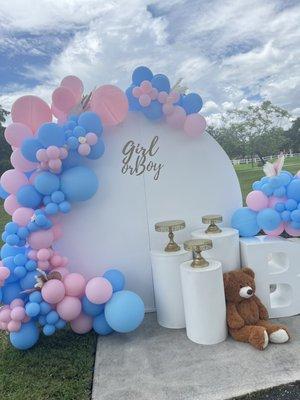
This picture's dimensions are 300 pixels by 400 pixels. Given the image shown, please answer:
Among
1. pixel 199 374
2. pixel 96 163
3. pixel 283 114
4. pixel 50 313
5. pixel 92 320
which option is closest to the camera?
pixel 199 374

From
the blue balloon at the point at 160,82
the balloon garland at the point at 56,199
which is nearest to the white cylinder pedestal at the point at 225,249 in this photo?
the balloon garland at the point at 56,199

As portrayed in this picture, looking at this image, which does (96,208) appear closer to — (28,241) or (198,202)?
(28,241)

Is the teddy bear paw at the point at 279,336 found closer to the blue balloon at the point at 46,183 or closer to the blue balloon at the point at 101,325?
the blue balloon at the point at 101,325

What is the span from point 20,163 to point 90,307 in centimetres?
132

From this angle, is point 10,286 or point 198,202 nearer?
point 10,286

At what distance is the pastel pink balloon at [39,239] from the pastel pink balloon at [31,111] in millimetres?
899

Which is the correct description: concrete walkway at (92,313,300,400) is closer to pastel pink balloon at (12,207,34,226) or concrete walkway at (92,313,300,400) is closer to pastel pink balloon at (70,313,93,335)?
pastel pink balloon at (70,313,93,335)

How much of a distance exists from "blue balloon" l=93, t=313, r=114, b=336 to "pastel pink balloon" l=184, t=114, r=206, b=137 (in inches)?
71.1

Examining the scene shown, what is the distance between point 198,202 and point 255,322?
120cm

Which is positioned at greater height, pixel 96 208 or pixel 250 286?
pixel 96 208

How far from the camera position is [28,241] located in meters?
2.84

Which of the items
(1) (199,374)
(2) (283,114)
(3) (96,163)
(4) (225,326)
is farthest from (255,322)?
(2) (283,114)

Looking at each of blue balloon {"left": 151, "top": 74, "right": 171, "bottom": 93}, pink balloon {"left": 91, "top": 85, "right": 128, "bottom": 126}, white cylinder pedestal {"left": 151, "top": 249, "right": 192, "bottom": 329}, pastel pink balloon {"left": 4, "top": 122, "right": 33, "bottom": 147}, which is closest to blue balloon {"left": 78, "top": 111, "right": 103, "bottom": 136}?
pink balloon {"left": 91, "top": 85, "right": 128, "bottom": 126}

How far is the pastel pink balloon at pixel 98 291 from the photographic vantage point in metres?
2.76
